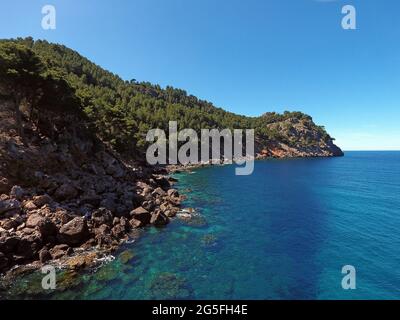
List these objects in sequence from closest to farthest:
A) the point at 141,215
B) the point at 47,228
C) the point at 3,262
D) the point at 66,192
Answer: the point at 3,262 < the point at 47,228 < the point at 66,192 < the point at 141,215

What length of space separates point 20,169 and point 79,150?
17211 millimetres

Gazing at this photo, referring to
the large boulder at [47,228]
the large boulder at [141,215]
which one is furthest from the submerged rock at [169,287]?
the large boulder at [141,215]

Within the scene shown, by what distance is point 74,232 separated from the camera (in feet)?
90.9

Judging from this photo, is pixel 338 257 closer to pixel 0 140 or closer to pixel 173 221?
pixel 173 221

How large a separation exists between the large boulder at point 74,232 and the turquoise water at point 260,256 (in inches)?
194

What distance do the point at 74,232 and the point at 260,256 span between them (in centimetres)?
2059

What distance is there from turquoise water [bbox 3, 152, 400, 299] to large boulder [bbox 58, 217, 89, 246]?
16.2 ft

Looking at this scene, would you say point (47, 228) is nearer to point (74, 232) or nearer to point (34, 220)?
point (34, 220)

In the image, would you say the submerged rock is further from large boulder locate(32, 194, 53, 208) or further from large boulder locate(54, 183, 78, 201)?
large boulder locate(54, 183, 78, 201)

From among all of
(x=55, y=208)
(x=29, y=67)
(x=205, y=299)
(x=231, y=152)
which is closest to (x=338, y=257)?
(x=205, y=299)

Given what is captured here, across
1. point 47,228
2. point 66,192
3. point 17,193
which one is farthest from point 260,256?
point 17,193

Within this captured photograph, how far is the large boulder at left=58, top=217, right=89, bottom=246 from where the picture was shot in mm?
27350

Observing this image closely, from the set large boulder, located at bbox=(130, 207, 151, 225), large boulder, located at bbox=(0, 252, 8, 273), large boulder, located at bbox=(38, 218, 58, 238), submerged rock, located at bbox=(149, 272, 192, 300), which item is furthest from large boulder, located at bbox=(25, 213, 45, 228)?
submerged rock, located at bbox=(149, 272, 192, 300)

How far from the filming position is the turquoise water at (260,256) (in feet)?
69.4
